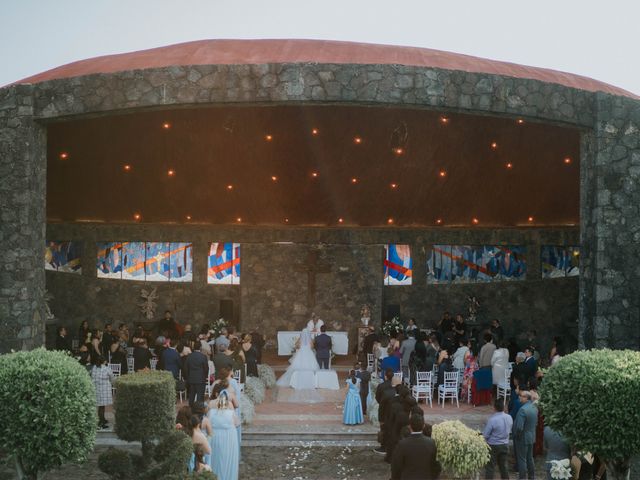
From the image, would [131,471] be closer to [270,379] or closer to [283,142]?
[270,379]

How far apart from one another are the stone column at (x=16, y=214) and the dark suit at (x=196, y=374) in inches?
111

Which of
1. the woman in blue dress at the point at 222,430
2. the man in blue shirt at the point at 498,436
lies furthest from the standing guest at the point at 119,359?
the man in blue shirt at the point at 498,436

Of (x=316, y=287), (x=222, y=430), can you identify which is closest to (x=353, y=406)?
(x=222, y=430)

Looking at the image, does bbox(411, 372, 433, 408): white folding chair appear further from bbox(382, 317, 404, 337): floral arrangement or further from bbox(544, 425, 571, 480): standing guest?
bbox(382, 317, 404, 337): floral arrangement

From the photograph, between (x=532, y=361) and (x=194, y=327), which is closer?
(x=532, y=361)

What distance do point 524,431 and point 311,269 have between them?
13309mm

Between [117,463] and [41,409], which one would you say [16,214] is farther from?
[117,463]

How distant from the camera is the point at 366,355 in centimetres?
1952

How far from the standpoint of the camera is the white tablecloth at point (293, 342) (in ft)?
72.7

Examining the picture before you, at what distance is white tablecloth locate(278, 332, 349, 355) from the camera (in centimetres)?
2216

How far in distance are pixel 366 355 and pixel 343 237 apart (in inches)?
235

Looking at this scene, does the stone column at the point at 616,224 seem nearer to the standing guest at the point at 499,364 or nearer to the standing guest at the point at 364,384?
the standing guest at the point at 499,364

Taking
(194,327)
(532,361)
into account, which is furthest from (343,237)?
(532,361)

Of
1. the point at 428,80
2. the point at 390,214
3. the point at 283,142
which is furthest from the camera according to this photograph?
the point at 390,214
